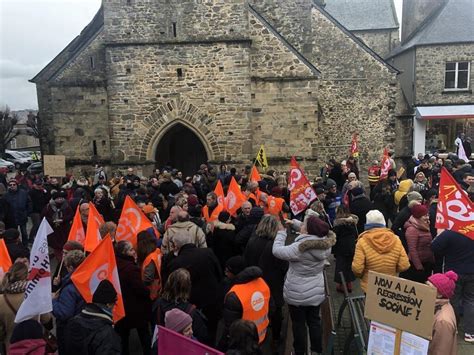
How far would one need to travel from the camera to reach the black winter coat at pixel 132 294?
17.3 ft

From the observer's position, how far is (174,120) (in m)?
17.2

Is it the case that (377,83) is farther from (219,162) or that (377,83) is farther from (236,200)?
(236,200)

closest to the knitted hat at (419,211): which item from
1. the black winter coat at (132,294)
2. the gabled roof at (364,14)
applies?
the black winter coat at (132,294)

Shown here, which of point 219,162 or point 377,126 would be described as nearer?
point 219,162

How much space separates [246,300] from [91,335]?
149 cm

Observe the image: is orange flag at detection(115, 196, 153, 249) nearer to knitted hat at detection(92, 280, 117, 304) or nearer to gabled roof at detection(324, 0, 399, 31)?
knitted hat at detection(92, 280, 117, 304)

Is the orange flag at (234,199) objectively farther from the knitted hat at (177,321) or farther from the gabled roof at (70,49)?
the gabled roof at (70,49)

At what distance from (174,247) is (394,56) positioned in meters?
25.9

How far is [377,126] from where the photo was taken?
21.8 metres

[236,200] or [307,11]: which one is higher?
[307,11]

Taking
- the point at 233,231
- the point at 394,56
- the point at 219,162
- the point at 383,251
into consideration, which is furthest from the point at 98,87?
the point at 394,56

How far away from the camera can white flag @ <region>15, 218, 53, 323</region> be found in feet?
13.9

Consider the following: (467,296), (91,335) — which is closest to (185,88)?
(467,296)

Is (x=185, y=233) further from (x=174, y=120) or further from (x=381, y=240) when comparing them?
(x=174, y=120)
